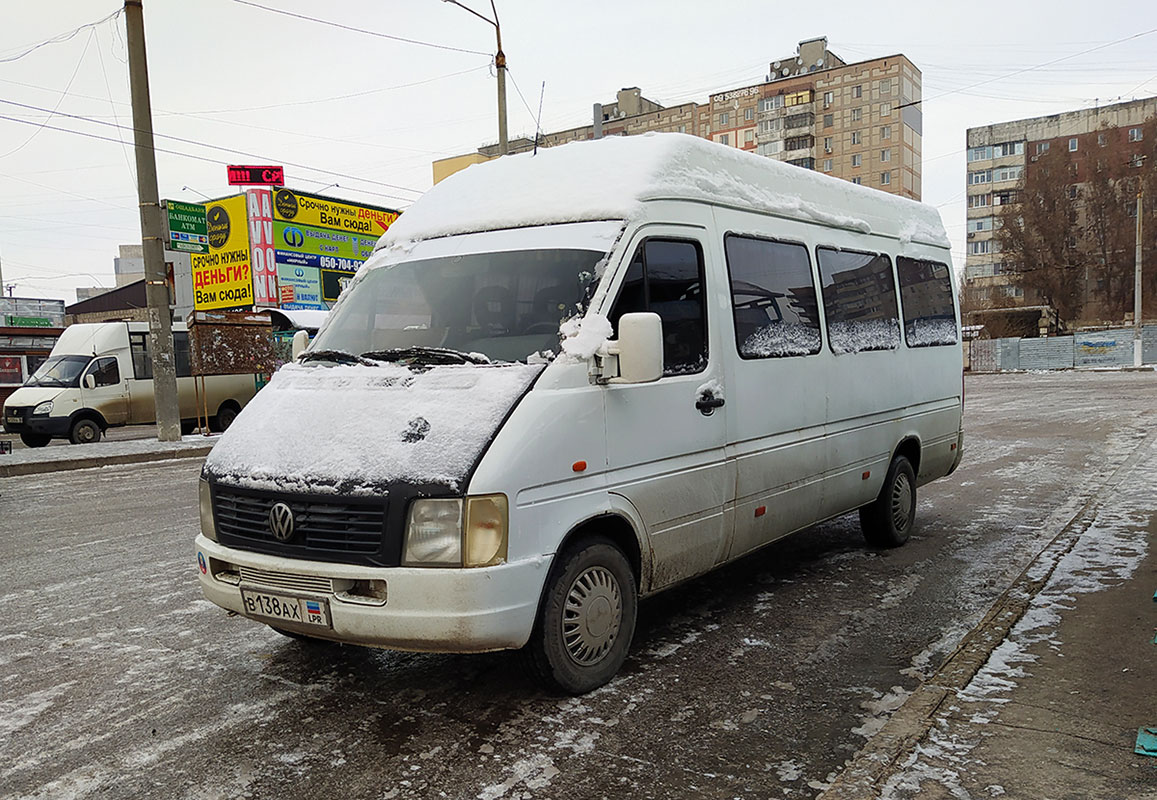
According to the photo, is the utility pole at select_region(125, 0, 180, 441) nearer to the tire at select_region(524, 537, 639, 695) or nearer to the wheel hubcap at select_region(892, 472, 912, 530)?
the wheel hubcap at select_region(892, 472, 912, 530)

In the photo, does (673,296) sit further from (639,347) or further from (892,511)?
(892,511)

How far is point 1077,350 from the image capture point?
48438 mm

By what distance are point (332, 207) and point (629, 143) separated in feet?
94.9

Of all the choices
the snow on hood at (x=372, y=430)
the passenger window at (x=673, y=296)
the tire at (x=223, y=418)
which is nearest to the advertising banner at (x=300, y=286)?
the tire at (x=223, y=418)

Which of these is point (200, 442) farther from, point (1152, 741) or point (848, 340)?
point (1152, 741)

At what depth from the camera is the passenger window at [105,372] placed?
1931 centimetres

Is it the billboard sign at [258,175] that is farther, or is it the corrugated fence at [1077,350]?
the corrugated fence at [1077,350]

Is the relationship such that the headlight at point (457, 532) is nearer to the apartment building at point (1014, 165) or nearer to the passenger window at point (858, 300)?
the passenger window at point (858, 300)

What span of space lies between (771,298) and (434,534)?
281 cm

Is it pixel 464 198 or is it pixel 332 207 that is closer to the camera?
pixel 464 198

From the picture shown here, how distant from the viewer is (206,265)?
31.4m

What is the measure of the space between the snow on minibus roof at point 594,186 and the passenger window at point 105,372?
16802mm

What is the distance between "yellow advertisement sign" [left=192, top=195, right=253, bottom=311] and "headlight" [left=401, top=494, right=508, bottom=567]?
93.9 ft

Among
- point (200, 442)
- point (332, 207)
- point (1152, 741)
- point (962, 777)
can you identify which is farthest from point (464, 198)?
point (332, 207)
